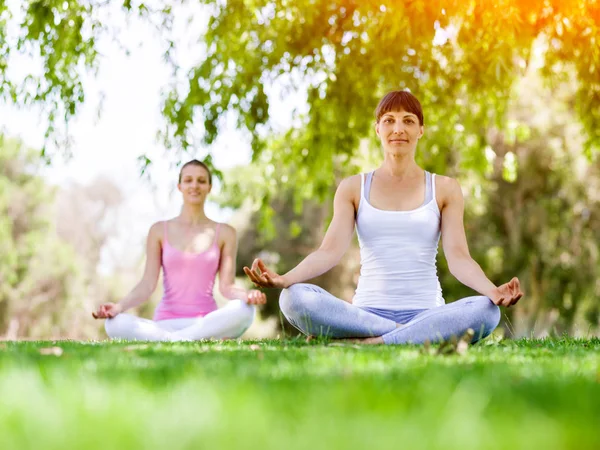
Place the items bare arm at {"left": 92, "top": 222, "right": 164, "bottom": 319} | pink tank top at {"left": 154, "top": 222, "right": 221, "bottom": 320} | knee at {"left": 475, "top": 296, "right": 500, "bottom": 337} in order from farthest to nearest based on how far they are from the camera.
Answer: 1. pink tank top at {"left": 154, "top": 222, "right": 221, "bottom": 320}
2. bare arm at {"left": 92, "top": 222, "right": 164, "bottom": 319}
3. knee at {"left": 475, "top": 296, "right": 500, "bottom": 337}

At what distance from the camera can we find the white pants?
703cm

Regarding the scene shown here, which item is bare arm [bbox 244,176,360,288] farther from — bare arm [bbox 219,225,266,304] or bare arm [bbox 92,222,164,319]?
bare arm [bbox 92,222,164,319]

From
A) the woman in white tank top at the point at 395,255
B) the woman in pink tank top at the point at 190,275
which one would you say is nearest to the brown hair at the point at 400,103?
the woman in white tank top at the point at 395,255

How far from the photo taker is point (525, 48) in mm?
8305

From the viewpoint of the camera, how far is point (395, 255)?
5.82 meters

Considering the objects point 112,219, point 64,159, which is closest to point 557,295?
point 64,159

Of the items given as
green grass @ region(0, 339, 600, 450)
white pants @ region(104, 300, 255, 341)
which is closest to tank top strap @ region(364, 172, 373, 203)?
white pants @ region(104, 300, 255, 341)

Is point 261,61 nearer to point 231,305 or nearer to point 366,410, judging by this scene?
point 231,305

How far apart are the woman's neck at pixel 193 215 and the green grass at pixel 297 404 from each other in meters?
4.61

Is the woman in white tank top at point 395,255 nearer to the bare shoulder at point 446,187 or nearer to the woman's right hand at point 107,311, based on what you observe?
the bare shoulder at point 446,187

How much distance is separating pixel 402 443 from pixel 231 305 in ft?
17.7

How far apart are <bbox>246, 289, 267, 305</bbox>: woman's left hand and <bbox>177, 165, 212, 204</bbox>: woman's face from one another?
156 centimetres

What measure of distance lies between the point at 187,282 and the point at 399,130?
2755mm

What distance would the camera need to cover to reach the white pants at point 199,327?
7.03 meters
